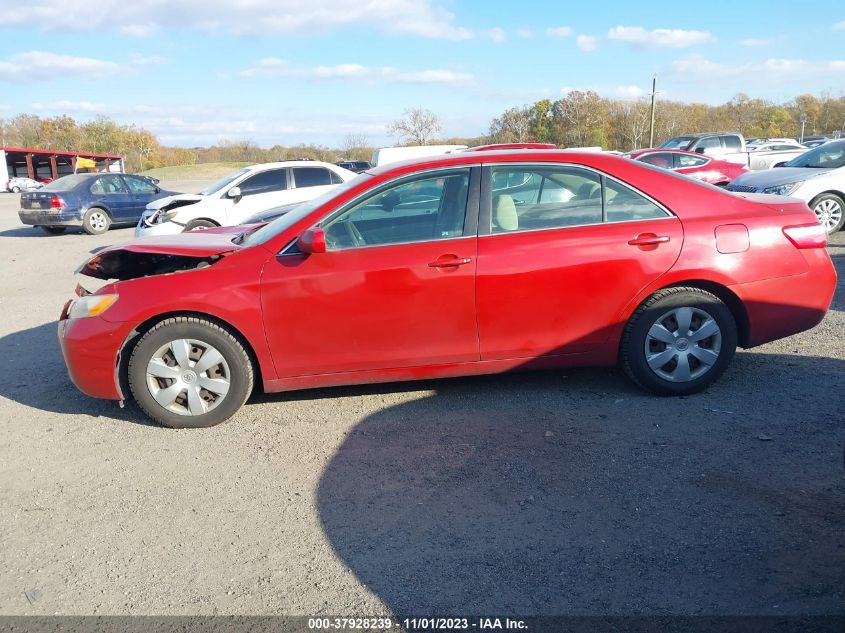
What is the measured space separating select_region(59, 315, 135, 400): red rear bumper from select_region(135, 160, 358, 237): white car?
24.4 feet

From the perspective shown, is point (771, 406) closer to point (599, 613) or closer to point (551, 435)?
point (551, 435)

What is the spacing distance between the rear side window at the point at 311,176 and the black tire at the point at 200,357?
8632 millimetres

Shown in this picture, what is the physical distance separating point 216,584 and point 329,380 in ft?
5.79

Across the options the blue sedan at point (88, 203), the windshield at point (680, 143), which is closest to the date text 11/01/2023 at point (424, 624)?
the blue sedan at point (88, 203)

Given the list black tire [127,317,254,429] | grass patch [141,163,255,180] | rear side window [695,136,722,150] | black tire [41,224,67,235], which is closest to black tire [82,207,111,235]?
A: black tire [41,224,67,235]

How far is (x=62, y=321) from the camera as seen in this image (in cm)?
→ 477

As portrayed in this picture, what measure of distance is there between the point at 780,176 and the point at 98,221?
15110mm

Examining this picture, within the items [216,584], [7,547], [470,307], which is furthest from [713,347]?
[7,547]

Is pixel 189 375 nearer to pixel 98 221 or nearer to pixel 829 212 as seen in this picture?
pixel 829 212

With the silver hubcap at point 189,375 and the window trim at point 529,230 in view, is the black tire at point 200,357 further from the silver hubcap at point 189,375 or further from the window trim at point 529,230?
the window trim at point 529,230

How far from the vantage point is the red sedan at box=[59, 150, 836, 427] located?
4387mm

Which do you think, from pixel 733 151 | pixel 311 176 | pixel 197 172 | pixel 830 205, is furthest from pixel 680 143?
pixel 197 172

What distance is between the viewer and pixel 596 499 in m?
3.48

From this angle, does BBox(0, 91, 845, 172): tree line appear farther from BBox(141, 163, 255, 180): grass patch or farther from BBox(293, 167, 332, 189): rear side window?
BBox(293, 167, 332, 189): rear side window
